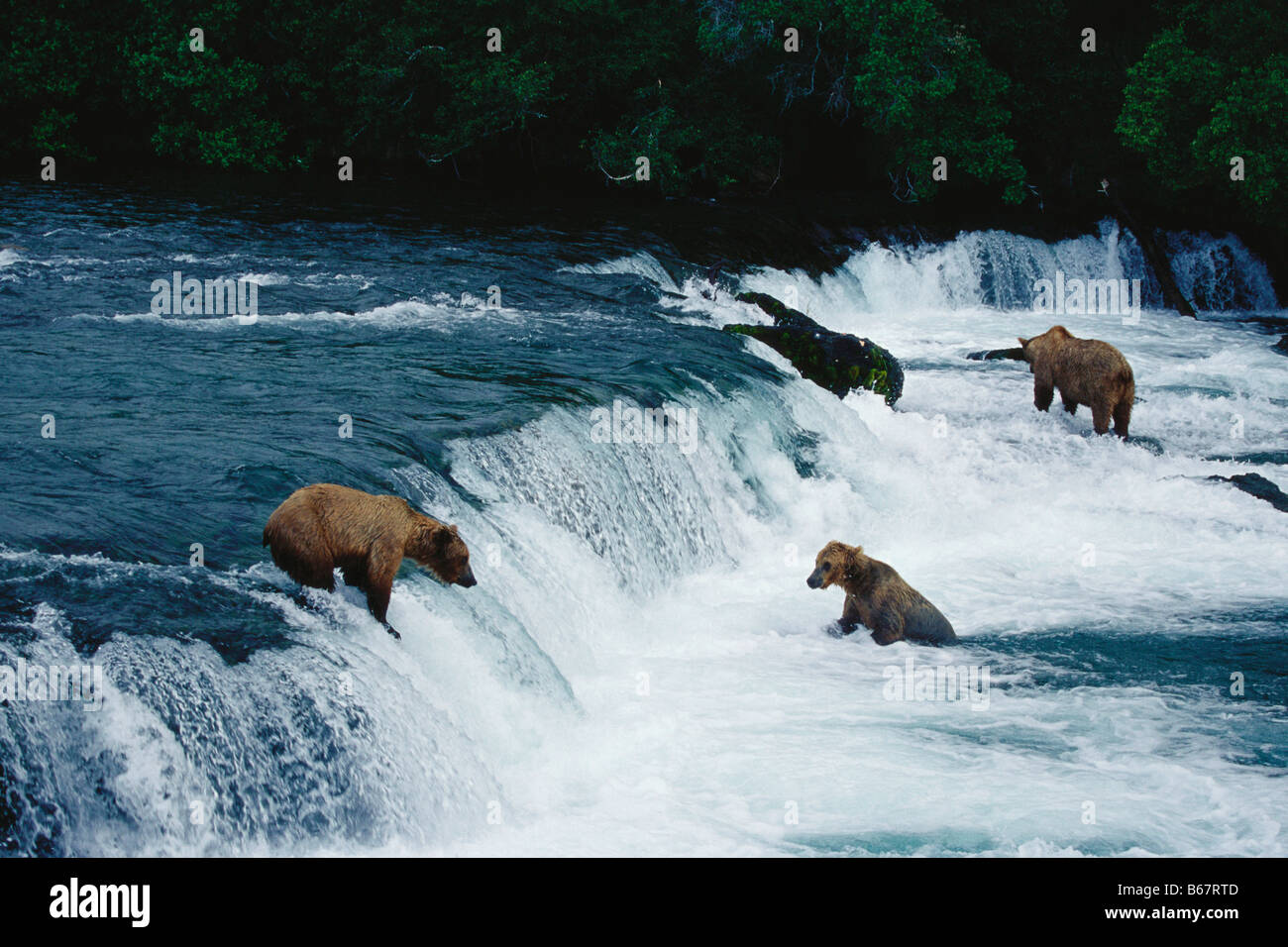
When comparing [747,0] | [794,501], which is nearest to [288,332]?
Result: [794,501]

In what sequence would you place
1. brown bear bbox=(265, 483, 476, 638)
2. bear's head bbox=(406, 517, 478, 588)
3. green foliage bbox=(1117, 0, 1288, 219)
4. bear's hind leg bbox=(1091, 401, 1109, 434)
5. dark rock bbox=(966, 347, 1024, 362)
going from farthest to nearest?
green foliage bbox=(1117, 0, 1288, 219) → dark rock bbox=(966, 347, 1024, 362) → bear's hind leg bbox=(1091, 401, 1109, 434) → bear's head bbox=(406, 517, 478, 588) → brown bear bbox=(265, 483, 476, 638)

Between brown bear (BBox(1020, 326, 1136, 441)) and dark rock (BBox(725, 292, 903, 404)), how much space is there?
1.69 m

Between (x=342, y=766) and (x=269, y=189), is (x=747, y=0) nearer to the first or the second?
(x=269, y=189)

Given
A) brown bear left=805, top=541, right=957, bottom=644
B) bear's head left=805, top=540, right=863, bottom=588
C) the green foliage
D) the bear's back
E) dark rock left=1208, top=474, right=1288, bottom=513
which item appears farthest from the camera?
the green foliage

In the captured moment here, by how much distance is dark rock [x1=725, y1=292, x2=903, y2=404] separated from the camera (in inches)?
594

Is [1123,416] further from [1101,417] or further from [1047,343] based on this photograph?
[1047,343]

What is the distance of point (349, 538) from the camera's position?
678 cm

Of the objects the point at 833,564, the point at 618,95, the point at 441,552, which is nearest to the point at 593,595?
the point at 833,564

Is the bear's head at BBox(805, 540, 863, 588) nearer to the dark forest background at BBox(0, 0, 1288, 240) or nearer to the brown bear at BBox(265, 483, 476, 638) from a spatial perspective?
the brown bear at BBox(265, 483, 476, 638)

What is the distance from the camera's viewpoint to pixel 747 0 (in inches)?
1028

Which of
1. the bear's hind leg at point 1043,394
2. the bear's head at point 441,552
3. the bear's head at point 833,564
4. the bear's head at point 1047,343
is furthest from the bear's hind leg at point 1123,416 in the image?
the bear's head at point 441,552

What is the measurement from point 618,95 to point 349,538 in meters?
22.9

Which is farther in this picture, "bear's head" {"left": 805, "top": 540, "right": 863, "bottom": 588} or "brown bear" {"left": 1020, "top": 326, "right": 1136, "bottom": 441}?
"brown bear" {"left": 1020, "top": 326, "right": 1136, "bottom": 441}

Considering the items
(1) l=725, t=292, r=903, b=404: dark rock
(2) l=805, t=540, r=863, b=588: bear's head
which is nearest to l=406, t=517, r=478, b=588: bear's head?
(2) l=805, t=540, r=863, b=588: bear's head
